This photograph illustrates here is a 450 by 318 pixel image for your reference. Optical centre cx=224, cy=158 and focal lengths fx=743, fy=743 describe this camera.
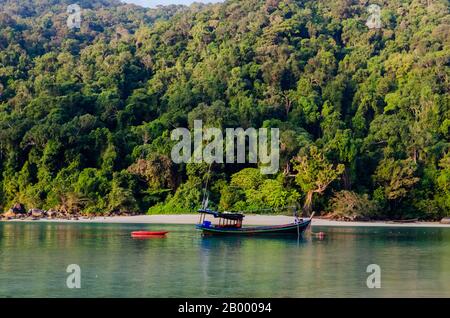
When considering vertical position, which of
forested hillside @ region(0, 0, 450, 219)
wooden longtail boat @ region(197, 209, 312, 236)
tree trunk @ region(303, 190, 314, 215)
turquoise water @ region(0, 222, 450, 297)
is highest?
forested hillside @ region(0, 0, 450, 219)

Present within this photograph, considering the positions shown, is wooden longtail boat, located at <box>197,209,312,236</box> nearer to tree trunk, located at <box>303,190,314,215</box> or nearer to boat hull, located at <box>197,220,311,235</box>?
boat hull, located at <box>197,220,311,235</box>

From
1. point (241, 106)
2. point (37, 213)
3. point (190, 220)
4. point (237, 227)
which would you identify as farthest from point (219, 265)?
point (241, 106)

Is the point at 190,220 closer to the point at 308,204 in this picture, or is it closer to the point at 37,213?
the point at 308,204

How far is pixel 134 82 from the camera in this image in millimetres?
72312

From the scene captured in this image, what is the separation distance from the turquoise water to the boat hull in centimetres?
39

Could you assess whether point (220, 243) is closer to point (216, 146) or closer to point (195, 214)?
point (195, 214)

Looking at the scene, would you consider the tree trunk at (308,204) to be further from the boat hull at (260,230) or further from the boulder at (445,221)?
the boat hull at (260,230)

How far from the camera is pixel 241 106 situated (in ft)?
202

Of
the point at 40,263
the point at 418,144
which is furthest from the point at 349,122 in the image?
the point at 40,263

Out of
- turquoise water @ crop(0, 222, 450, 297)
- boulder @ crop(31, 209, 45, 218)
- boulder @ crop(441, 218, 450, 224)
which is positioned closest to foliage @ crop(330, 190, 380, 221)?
boulder @ crop(441, 218, 450, 224)

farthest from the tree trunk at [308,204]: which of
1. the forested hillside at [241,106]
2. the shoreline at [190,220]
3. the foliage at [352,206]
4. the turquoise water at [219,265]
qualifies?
the turquoise water at [219,265]

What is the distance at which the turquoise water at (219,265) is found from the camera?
2144 cm

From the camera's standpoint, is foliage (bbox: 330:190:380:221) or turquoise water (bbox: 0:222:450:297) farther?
foliage (bbox: 330:190:380:221)

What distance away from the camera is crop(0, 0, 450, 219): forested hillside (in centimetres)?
5234
